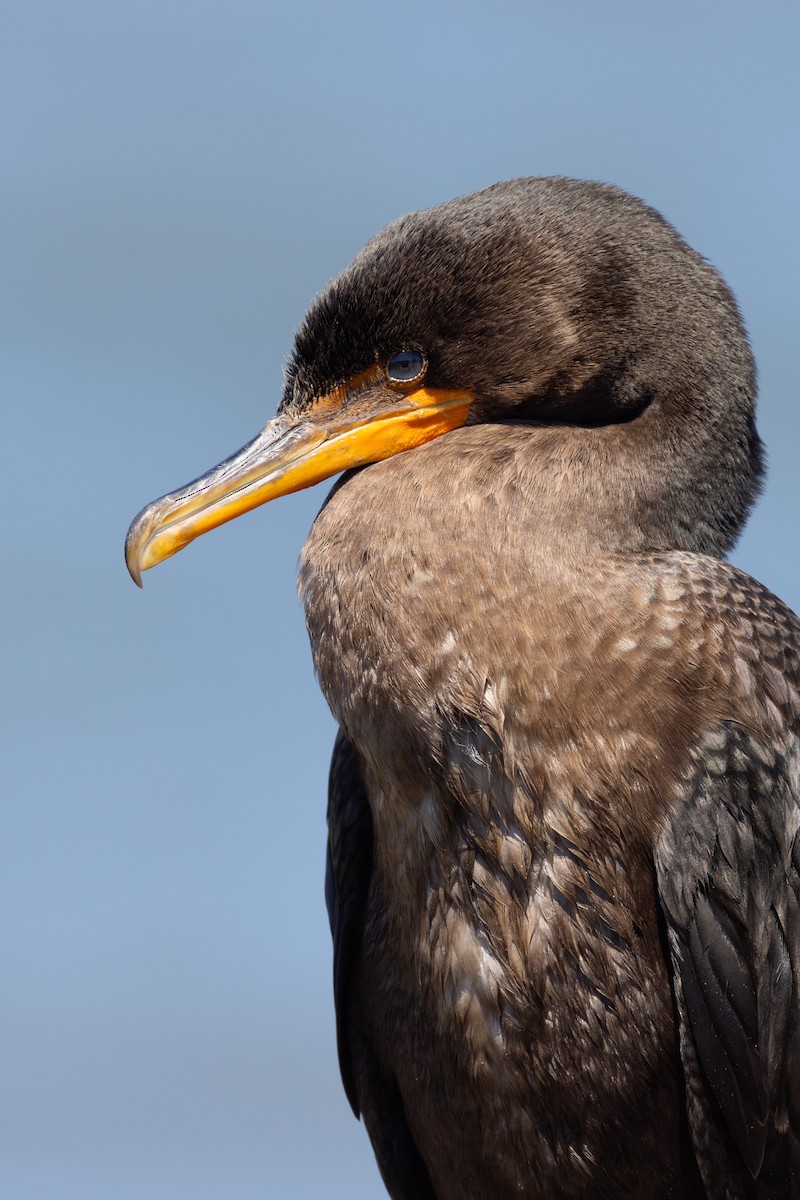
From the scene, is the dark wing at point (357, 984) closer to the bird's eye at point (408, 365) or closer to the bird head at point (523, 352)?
the bird head at point (523, 352)

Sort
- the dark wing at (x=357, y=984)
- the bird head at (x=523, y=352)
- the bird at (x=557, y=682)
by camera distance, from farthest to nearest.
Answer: the dark wing at (x=357, y=984) < the bird head at (x=523, y=352) < the bird at (x=557, y=682)

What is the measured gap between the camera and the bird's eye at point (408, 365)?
4.37 meters

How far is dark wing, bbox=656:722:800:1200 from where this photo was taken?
12.6 ft

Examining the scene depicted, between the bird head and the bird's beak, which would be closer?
the bird head

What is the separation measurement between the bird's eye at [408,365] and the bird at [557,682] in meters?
0.01

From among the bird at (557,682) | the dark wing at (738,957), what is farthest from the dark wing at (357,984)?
the dark wing at (738,957)

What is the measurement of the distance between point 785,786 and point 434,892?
3.14 ft

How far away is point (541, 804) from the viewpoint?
12.5 ft

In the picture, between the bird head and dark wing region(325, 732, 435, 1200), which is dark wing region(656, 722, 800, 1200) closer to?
the bird head

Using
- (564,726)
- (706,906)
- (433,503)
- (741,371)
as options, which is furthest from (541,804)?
(741,371)

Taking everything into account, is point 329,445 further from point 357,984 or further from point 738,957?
point 738,957

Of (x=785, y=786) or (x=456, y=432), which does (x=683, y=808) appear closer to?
(x=785, y=786)

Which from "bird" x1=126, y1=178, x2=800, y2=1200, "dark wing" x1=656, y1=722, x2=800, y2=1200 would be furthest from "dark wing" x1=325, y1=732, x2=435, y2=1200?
"dark wing" x1=656, y1=722, x2=800, y2=1200

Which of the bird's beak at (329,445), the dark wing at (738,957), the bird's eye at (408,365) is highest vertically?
the bird's eye at (408,365)
